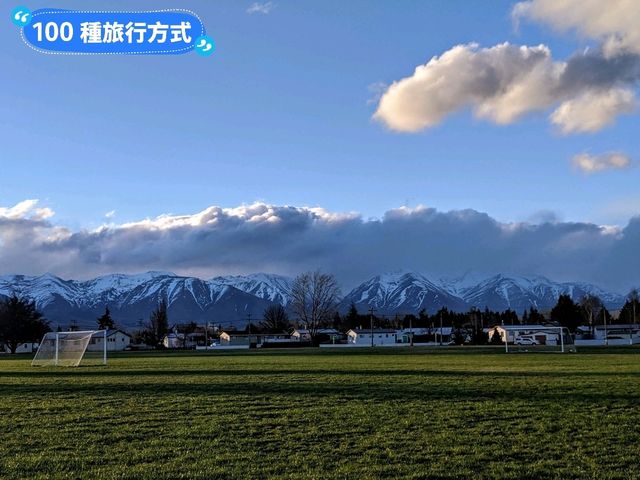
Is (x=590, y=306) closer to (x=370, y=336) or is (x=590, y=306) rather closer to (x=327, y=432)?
(x=370, y=336)

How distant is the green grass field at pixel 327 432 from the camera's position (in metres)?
9.56

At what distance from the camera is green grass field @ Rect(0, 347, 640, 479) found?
9562 mm

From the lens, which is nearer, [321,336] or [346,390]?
[346,390]

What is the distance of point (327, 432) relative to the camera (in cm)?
1250

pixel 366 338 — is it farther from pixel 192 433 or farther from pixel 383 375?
pixel 192 433

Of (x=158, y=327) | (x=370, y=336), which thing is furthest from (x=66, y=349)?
(x=158, y=327)

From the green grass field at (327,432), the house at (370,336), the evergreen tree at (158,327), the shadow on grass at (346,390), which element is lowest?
the house at (370,336)

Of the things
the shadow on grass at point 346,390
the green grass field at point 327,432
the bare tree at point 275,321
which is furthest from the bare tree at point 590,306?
the green grass field at point 327,432

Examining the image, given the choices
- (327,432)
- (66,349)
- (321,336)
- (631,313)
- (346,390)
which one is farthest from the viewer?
(631,313)

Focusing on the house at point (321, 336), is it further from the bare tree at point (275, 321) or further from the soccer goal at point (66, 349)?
the soccer goal at point (66, 349)

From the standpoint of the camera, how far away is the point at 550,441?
11.4m

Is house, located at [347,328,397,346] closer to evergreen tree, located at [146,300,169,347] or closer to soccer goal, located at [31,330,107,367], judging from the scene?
evergreen tree, located at [146,300,169,347]

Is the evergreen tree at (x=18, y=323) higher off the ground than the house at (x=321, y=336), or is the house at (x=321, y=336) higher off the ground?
the evergreen tree at (x=18, y=323)

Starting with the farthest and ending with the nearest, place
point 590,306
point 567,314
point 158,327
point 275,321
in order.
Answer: point 590,306 < point 275,321 < point 158,327 < point 567,314
